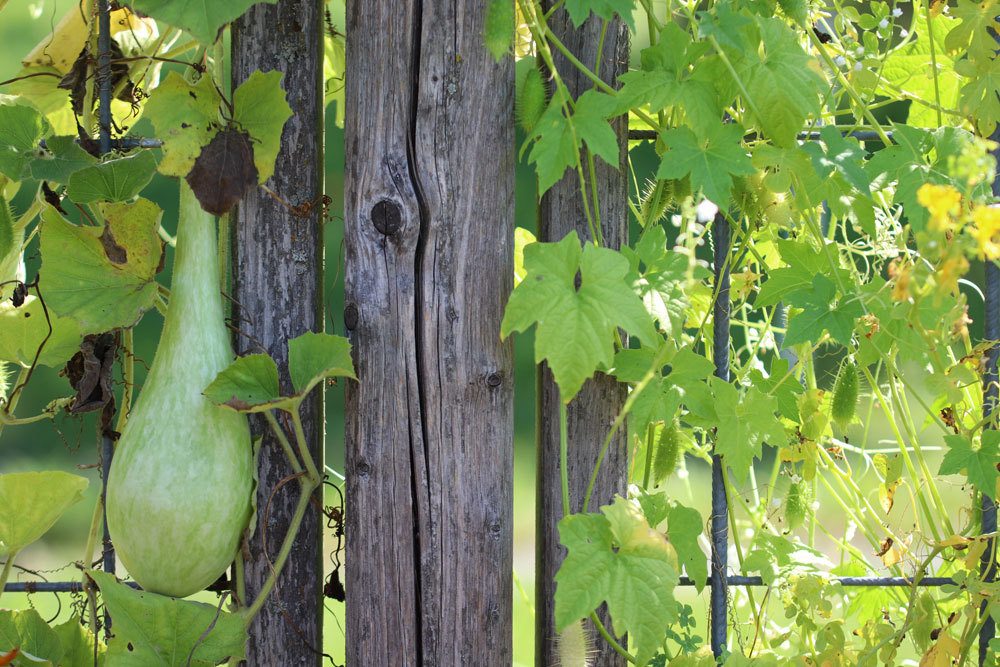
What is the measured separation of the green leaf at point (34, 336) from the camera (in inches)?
52.4

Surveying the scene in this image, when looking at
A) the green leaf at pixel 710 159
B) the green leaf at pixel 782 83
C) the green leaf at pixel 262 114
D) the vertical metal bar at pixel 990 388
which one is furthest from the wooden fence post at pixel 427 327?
the vertical metal bar at pixel 990 388

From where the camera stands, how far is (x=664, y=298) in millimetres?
1308

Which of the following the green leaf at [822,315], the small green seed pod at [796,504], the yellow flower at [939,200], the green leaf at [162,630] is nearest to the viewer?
the yellow flower at [939,200]

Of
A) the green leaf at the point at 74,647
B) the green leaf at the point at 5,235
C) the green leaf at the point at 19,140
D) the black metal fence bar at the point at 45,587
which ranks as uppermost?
the green leaf at the point at 19,140

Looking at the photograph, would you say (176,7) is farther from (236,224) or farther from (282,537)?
(282,537)

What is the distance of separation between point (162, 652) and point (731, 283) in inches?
40.0

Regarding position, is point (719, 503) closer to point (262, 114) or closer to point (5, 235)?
point (262, 114)

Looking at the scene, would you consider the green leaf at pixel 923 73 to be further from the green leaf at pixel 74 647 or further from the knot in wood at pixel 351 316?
the green leaf at pixel 74 647

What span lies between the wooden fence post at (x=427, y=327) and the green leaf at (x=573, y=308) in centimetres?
12


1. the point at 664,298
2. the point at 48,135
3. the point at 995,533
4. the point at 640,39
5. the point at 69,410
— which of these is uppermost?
the point at 640,39

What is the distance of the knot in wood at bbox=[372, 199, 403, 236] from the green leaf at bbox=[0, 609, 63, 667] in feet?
2.28

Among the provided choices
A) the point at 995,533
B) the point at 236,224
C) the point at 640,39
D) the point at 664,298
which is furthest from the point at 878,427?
the point at 236,224

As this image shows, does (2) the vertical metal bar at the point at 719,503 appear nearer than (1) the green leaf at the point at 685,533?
No

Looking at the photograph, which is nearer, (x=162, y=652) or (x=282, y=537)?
(x=162, y=652)
